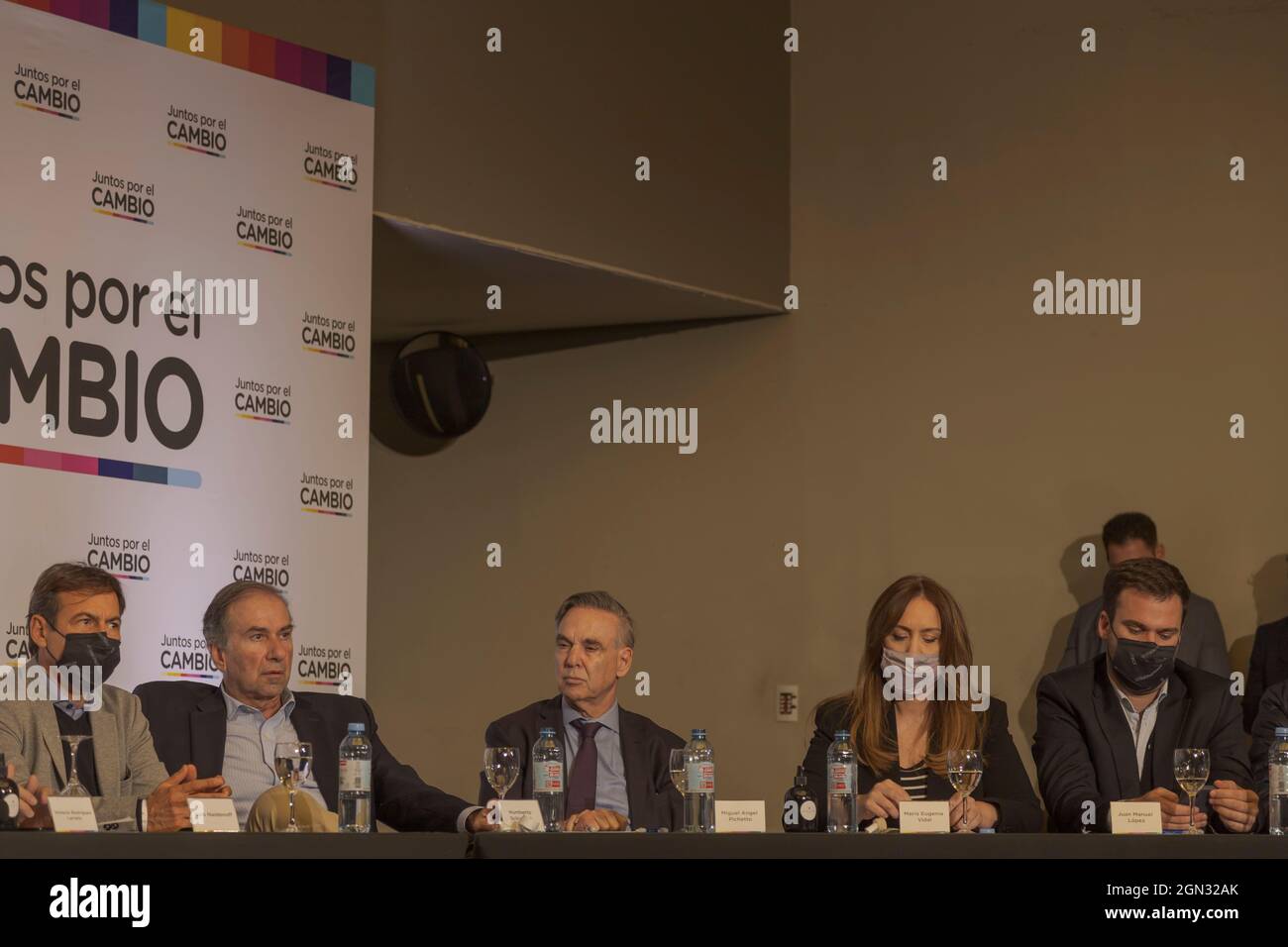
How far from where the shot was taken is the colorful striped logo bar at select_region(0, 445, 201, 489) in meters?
4.12

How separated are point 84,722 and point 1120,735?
2.07 m

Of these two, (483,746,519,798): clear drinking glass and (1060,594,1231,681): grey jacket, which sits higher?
(1060,594,1231,681): grey jacket

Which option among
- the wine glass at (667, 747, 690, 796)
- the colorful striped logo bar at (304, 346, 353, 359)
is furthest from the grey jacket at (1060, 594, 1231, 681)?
the wine glass at (667, 747, 690, 796)

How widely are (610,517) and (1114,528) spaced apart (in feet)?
6.13

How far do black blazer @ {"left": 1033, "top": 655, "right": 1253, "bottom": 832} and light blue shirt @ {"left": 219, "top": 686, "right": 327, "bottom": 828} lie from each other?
1502 millimetres

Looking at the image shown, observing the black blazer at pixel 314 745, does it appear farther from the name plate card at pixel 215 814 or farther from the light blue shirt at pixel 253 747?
the name plate card at pixel 215 814

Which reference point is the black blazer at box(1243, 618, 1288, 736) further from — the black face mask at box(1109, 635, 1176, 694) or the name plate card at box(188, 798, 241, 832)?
the name plate card at box(188, 798, 241, 832)

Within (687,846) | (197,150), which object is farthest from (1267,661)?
(687,846)

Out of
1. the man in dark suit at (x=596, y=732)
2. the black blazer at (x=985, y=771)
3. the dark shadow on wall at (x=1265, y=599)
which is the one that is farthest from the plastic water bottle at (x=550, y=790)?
the dark shadow on wall at (x=1265, y=599)

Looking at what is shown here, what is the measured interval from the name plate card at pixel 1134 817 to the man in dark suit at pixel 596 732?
1232mm

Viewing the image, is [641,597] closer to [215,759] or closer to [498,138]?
[498,138]

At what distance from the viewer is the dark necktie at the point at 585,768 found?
3.93m

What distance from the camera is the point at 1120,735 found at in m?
3.79

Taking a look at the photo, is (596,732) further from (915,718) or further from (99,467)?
(99,467)
